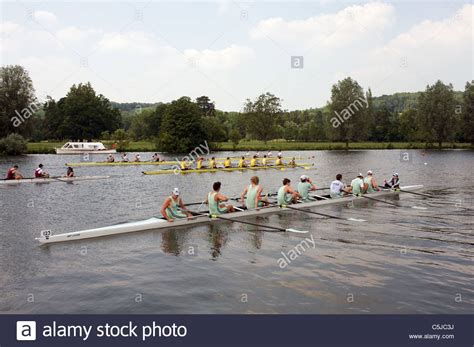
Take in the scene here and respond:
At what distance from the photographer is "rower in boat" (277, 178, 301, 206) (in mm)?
21797

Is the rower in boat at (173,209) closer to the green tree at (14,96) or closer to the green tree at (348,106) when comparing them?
the green tree at (14,96)

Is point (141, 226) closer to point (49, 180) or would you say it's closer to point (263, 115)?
point (49, 180)

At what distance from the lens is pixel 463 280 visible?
1276 cm

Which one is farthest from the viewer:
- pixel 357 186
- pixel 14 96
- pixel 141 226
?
pixel 14 96

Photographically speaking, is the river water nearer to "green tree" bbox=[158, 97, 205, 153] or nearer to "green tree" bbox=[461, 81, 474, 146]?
"green tree" bbox=[158, 97, 205, 153]

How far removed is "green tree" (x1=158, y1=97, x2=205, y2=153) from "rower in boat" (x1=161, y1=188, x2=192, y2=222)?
66795 millimetres

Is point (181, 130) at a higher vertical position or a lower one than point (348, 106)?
lower

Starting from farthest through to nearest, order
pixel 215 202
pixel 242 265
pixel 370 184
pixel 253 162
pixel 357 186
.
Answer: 1. pixel 253 162
2. pixel 370 184
3. pixel 357 186
4. pixel 215 202
5. pixel 242 265

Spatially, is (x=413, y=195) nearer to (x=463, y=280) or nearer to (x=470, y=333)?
(x=463, y=280)

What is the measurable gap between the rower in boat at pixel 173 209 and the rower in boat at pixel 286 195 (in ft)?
16.9

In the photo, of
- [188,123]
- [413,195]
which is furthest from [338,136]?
[413,195]

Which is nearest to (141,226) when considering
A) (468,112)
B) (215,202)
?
(215,202)

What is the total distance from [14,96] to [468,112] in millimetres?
90367

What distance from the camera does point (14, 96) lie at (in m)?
80.6
